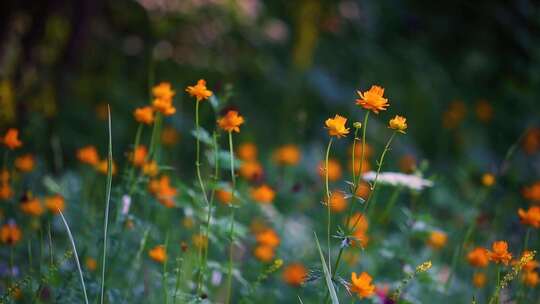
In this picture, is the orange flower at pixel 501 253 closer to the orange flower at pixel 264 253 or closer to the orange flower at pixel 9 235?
the orange flower at pixel 264 253

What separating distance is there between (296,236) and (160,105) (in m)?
1.02

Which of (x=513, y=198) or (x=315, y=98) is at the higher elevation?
(x=315, y=98)

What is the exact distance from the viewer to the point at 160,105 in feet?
4.83

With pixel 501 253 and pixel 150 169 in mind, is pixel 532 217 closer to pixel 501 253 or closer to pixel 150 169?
pixel 501 253

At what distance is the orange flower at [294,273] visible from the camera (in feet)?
6.68

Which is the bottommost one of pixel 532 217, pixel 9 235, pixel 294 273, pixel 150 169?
pixel 9 235

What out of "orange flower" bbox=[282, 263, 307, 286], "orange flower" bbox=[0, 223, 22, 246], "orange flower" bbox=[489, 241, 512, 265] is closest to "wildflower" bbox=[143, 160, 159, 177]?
"orange flower" bbox=[0, 223, 22, 246]

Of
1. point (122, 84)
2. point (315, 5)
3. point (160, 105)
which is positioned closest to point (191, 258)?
point (160, 105)

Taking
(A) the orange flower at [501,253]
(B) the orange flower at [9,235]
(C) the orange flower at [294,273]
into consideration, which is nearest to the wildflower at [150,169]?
(B) the orange flower at [9,235]

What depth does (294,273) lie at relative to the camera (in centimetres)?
205

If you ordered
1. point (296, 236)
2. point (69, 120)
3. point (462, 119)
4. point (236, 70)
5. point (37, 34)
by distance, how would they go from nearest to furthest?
point (296, 236) < point (37, 34) < point (69, 120) < point (462, 119) < point (236, 70)

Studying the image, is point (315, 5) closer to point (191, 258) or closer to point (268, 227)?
point (268, 227)

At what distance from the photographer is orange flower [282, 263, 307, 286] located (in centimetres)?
204

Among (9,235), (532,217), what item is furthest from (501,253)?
(9,235)
